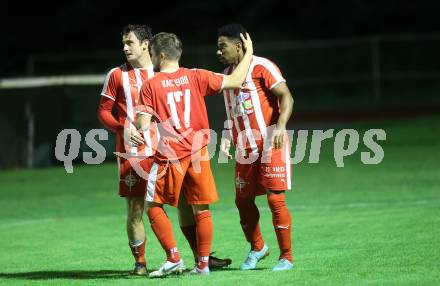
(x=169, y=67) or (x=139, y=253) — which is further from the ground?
(x=169, y=67)

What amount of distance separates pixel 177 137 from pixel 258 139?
757mm

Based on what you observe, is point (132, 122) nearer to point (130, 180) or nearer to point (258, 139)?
point (130, 180)

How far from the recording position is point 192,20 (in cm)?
3688

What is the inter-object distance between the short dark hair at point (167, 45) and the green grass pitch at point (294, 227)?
1.81 meters

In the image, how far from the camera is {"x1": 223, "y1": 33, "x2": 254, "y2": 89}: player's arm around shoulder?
8.45 m

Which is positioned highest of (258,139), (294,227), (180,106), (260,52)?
(260,52)

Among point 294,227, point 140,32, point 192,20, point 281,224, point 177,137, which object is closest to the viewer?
point 177,137

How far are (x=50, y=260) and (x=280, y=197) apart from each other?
2811 mm

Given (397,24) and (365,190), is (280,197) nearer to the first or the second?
(365,190)

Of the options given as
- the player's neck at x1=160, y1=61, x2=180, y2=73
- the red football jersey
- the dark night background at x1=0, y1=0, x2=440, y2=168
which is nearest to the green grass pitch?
the red football jersey

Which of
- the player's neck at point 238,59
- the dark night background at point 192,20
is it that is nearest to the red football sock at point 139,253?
the player's neck at point 238,59

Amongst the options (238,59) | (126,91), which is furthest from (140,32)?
(238,59)

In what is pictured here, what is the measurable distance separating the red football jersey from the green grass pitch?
109 centimetres

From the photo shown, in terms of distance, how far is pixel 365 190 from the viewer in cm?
1499
